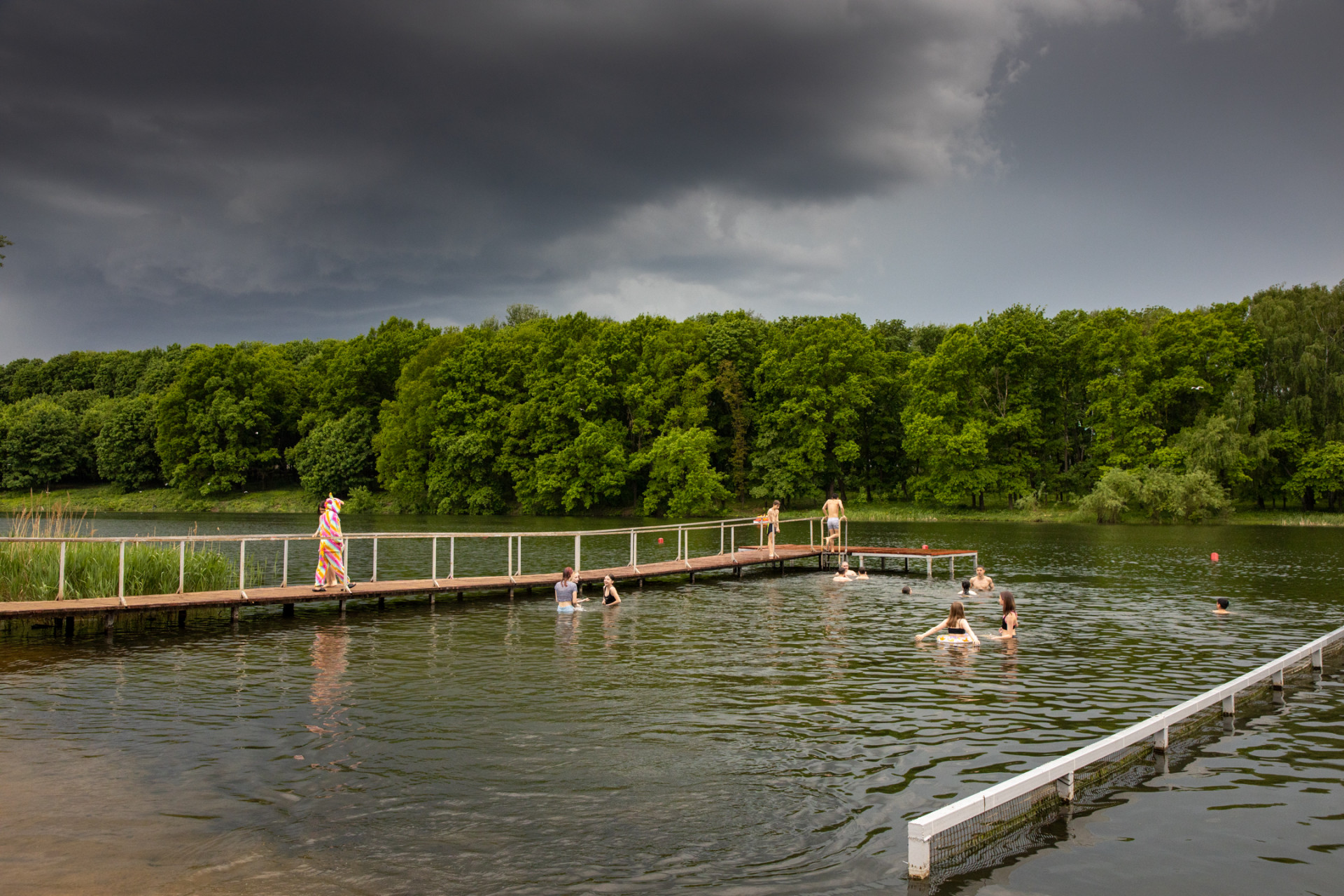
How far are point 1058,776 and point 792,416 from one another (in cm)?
6662

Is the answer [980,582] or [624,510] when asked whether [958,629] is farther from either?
[624,510]

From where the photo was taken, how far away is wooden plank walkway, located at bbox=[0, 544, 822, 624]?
1795 cm

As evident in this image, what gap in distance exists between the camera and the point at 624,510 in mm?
80625

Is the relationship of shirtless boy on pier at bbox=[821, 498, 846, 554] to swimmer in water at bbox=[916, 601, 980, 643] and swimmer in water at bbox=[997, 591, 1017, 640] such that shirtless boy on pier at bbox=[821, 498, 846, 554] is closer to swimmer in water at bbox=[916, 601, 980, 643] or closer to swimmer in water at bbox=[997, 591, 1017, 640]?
swimmer in water at bbox=[997, 591, 1017, 640]

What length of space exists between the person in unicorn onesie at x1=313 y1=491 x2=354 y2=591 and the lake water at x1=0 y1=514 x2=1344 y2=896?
1241mm

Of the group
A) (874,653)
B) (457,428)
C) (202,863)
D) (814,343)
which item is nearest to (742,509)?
(814,343)

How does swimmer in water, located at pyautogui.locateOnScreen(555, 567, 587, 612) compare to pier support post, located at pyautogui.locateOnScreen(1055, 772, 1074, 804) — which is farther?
swimmer in water, located at pyautogui.locateOnScreen(555, 567, 587, 612)

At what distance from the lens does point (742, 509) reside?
249 feet

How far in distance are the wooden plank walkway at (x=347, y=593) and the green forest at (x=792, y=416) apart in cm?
3958

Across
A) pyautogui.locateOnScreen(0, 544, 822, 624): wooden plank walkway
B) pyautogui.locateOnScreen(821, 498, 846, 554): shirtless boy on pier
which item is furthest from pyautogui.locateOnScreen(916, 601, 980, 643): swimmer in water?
pyautogui.locateOnScreen(821, 498, 846, 554): shirtless boy on pier

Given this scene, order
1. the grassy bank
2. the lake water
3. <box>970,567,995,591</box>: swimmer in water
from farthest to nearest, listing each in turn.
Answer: the grassy bank, <box>970,567,995,591</box>: swimmer in water, the lake water

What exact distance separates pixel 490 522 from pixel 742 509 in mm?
21806

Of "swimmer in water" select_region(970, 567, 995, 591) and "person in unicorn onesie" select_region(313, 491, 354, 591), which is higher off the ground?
"person in unicorn onesie" select_region(313, 491, 354, 591)

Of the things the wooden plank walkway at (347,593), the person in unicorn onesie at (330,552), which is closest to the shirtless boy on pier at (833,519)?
the wooden plank walkway at (347,593)
